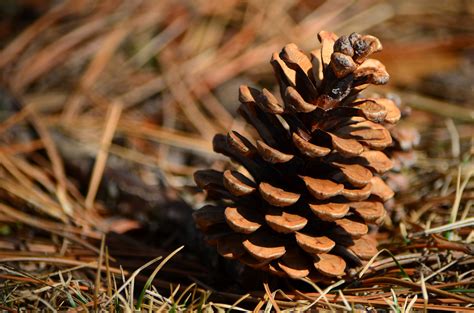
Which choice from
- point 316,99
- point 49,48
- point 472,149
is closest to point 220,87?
point 49,48

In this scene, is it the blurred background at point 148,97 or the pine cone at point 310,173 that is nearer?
the pine cone at point 310,173

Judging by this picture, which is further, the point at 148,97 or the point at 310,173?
the point at 148,97

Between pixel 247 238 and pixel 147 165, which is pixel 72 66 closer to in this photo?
pixel 147 165

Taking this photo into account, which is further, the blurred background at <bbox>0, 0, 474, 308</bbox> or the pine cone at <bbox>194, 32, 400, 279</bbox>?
the blurred background at <bbox>0, 0, 474, 308</bbox>
